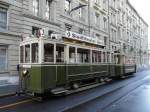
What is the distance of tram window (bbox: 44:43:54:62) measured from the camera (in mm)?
11414

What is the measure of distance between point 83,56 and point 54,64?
361 centimetres

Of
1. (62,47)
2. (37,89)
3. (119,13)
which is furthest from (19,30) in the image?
(119,13)

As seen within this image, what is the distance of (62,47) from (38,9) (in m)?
11.6

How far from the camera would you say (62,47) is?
12648 millimetres

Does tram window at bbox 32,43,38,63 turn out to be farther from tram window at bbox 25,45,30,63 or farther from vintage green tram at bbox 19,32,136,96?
tram window at bbox 25,45,30,63

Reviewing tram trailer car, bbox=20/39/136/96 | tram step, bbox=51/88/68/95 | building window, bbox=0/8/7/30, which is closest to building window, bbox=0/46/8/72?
building window, bbox=0/8/7/30

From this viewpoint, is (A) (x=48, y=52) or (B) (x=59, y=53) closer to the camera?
(A) (x=48, y=52)

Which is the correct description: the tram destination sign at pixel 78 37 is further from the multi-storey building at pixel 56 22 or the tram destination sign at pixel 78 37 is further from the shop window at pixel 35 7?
the shop window at pixel 35 7

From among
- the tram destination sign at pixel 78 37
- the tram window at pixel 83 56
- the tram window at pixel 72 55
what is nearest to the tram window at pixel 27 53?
the tram destination sign at pixel 78 37

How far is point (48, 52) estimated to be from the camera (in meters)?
11.6

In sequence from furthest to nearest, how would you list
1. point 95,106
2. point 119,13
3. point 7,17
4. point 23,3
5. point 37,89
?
point 119,13, point 23,3, point 7,17, point 37,89, point 95,106

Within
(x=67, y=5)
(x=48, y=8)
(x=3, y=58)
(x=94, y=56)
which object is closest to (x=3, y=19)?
(x=3, y=58)

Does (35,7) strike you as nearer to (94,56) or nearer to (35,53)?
(94,56)

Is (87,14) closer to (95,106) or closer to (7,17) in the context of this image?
(7,17)
